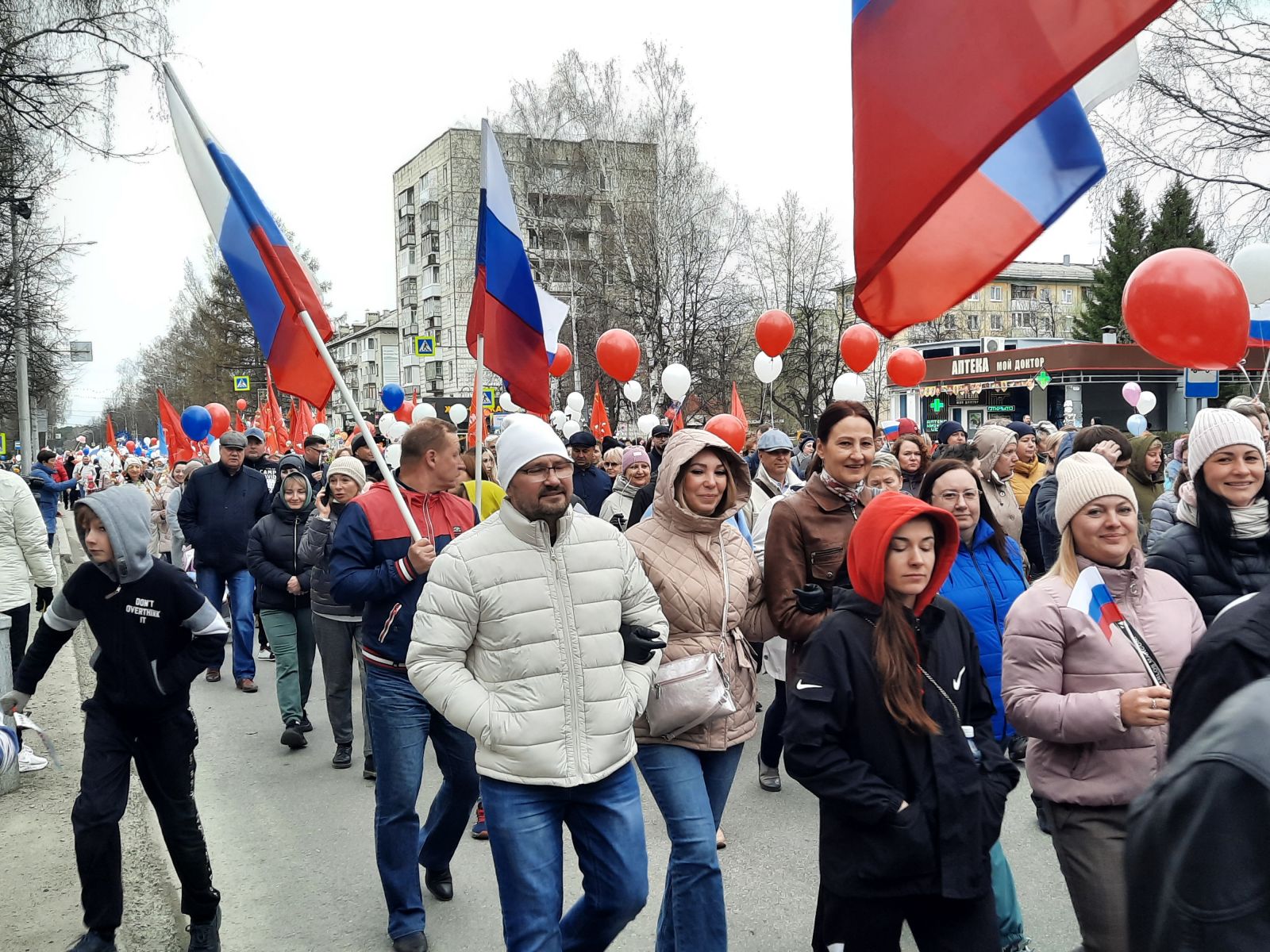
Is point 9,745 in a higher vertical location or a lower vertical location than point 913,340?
lower

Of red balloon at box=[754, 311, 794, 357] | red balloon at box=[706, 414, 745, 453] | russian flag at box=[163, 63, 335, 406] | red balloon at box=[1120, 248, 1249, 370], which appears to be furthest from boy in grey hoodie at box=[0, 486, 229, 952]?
red balloon at box=[754, 311, 794, 357]

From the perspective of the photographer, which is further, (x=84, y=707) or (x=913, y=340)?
(x=913, y=340)

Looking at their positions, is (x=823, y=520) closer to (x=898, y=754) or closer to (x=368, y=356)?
(x=898, y=754)

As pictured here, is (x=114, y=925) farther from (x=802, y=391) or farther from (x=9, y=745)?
(x=802, y=391)

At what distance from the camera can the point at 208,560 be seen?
883 cm

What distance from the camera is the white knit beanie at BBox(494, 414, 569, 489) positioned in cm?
333

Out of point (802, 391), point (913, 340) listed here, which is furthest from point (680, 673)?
point (913, 340)

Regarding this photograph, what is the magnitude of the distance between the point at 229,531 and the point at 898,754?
24.0 ft

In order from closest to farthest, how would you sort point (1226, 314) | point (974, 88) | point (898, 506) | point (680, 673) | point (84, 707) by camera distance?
1. point (974, 88)
2. point (898, 506)
3. point (680, 673)
4. point (84, 707)
5. point (1226, 314)

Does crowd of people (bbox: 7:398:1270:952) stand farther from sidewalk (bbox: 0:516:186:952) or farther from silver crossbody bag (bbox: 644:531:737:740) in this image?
sidewalk (bbox: 0:516:186:952)

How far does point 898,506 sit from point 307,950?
2994 millimetres

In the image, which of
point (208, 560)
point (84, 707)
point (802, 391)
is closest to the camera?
point (84, 707)

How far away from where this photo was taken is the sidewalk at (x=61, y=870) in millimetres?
4258

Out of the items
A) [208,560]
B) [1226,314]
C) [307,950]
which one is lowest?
[307,950]
